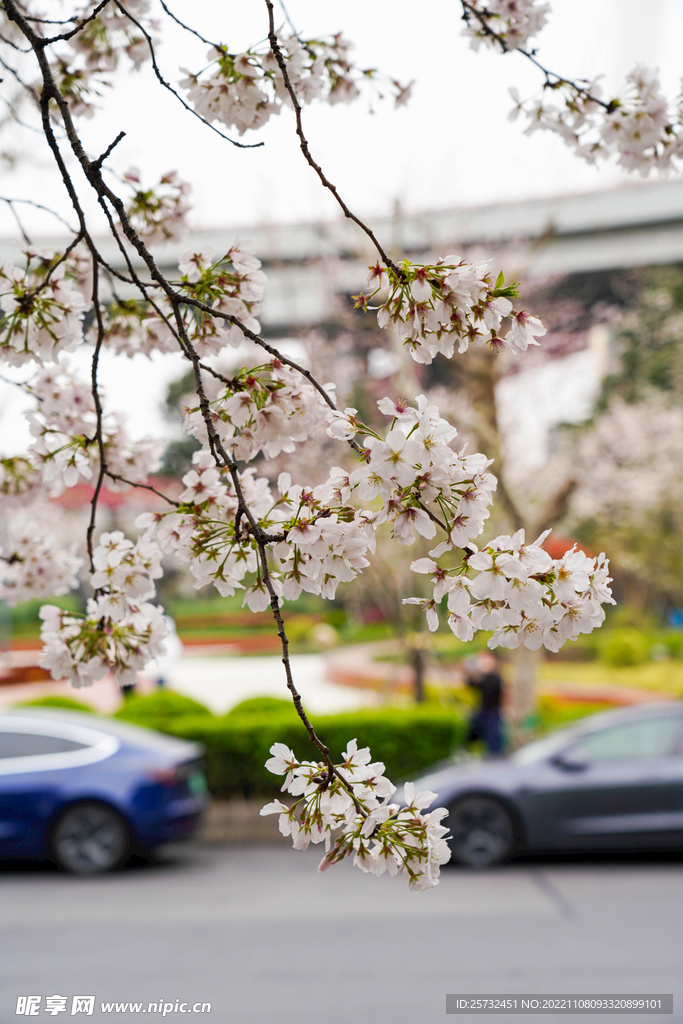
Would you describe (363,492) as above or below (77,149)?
below

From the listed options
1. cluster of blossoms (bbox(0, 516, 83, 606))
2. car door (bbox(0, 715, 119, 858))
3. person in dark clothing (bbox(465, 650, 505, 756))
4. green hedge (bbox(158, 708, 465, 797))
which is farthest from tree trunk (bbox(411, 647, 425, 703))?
cluster of blossoms (bbox(0, 516, 83, 606))

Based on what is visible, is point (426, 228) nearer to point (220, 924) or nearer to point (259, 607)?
point (220, 924)

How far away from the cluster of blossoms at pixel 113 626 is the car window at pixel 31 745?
5392mm

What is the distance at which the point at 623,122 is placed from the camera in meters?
2.21

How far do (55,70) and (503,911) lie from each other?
5321 mm

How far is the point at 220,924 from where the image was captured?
5508 mm

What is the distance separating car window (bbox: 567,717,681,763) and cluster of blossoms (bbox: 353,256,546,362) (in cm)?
583

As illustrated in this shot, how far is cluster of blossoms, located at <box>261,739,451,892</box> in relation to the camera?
4.72 feet

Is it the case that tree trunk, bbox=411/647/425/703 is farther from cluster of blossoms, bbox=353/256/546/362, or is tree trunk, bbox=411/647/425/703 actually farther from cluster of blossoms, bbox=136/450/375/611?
cluster of blossoms, bbox=353/256/546/362

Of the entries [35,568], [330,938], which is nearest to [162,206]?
[35,568]


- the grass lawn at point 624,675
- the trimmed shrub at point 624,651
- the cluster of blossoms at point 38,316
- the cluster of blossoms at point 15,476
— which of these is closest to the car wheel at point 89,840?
the cluster of blossoms at point 15,476

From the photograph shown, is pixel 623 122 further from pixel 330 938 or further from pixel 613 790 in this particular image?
pixel 613 790

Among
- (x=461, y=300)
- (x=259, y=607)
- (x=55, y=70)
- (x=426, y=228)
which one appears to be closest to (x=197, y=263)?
(x=461, y=300)

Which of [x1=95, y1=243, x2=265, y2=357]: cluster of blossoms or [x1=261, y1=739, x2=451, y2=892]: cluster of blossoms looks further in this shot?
[x1=95, y1=243, x2=265, y2=357]: cluster of blossoms
